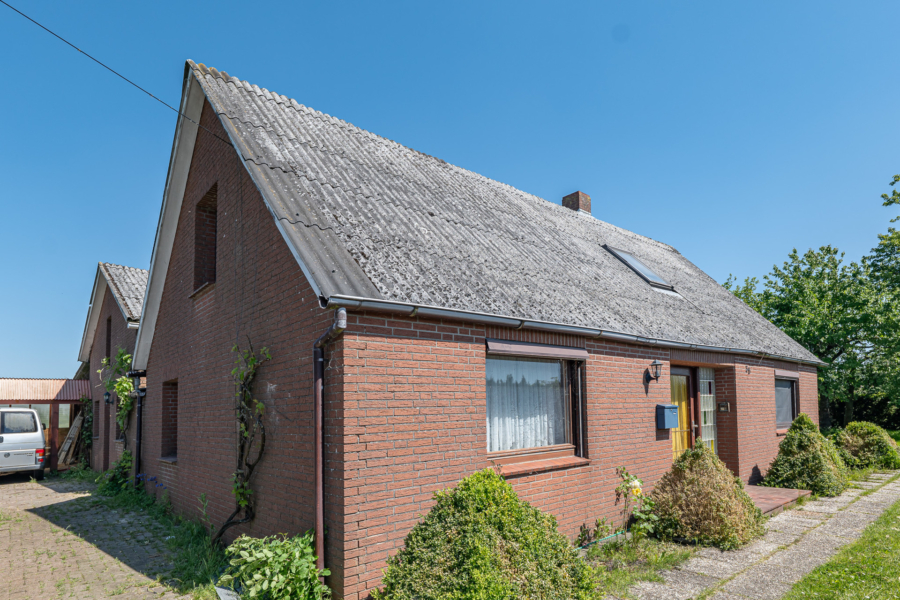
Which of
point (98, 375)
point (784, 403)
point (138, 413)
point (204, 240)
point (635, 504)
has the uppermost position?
point (204, 240)

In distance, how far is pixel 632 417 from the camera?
8.00 metres

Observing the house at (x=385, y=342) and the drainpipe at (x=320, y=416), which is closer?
the drainpipe at (x=320, y=416)

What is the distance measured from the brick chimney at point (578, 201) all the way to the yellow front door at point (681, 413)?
653 cm

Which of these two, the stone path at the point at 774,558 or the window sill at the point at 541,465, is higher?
the window sill at the point at 541,465

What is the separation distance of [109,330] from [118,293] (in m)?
2.08

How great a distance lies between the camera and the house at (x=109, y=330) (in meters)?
14.2

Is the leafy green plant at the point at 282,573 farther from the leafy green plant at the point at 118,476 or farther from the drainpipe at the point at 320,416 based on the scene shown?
the leafy green plant at the point at 118,476

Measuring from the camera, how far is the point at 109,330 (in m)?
16.3

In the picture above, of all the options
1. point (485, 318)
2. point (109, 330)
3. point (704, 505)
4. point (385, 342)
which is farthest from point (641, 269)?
point (109, 330)

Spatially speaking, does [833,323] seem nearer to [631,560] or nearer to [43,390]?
[631,560]

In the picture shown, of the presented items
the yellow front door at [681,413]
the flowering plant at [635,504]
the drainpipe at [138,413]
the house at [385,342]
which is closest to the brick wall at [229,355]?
the house at [385,342]

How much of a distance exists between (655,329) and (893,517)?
14.7ft

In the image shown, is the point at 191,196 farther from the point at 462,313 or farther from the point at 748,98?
the point at 748,98

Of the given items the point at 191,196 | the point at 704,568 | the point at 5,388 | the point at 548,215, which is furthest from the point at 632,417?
the point at 5,388
